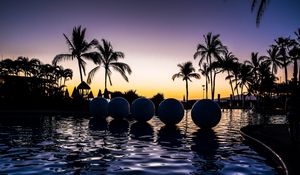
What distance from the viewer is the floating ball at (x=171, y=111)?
779 inches

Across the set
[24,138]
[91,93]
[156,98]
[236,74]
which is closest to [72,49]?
[91,93]

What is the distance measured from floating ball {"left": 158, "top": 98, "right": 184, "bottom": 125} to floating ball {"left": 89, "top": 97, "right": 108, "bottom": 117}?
8089 mm

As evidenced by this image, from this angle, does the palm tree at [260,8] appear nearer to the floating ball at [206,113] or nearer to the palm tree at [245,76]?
the floating ball at [206,113]

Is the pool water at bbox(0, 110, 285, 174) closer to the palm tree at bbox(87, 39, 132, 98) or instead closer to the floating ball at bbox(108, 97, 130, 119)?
the floating ball at bbox(108, 97, 130, 119)

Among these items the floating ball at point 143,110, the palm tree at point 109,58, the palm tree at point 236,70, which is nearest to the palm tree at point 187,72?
the palm tree at point 236,70

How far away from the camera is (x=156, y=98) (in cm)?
4169

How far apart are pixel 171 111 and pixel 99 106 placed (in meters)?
9.05

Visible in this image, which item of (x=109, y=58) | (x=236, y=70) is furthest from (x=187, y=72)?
(x=109, y=58)

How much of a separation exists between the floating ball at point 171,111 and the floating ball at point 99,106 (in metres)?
8.09

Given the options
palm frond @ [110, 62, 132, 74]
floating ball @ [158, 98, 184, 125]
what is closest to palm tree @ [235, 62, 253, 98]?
palm frond @ [110, 62, 132, 74]

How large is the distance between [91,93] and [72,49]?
7.84 metres

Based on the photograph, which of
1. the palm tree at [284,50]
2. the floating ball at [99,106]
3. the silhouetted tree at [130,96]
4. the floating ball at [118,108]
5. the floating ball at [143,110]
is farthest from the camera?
the palm tree at [284,50]

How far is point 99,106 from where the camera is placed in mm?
26797

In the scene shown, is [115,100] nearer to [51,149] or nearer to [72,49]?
[51,149]
